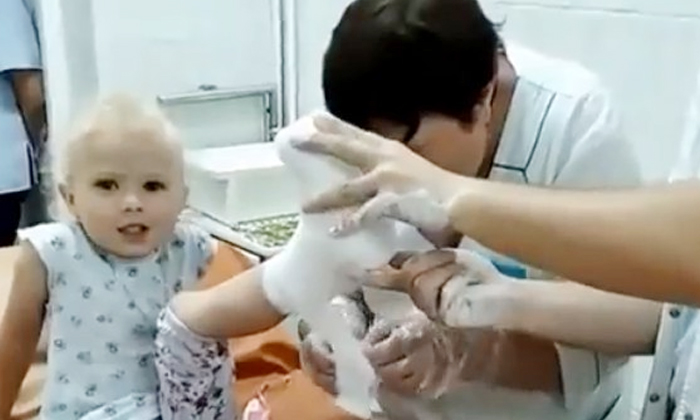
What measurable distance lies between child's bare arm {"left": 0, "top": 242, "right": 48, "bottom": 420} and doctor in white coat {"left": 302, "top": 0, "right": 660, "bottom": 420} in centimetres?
44

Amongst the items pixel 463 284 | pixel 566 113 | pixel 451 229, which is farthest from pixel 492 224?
pixel 566 113

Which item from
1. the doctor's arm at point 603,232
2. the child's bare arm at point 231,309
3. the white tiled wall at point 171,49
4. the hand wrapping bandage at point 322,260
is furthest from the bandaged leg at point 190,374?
the white tiled wall at point 171,49

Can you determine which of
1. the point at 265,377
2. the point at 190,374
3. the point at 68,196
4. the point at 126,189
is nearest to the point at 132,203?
the point at 126,189

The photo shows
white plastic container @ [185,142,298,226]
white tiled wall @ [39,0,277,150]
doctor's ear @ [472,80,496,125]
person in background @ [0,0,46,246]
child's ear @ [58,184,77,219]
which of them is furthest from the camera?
person in background @ [0,0,46,246]

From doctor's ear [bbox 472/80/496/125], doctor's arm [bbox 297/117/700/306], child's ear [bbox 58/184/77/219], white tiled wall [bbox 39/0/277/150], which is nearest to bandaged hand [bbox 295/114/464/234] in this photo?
doctor's arm [bbox 297/117/700/306]

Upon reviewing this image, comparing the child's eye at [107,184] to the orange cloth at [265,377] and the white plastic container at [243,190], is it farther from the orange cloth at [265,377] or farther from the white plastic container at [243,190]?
the white plastic container at [243,190]

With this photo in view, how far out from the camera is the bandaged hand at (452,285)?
0.98 metres

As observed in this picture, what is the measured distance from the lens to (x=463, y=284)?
990mm

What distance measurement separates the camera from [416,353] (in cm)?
115

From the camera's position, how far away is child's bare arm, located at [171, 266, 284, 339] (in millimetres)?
1202

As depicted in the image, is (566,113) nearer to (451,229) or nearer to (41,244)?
(451,229)

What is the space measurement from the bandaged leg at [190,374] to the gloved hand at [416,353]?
263 mm

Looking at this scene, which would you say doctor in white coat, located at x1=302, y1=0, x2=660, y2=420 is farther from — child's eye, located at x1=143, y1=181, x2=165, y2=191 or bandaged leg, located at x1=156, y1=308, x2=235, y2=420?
child's eye, located at x1=143, y1=181, x2=165, y2=191

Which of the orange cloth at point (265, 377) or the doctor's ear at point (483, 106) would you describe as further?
the orange cloth at point (265, 377)
